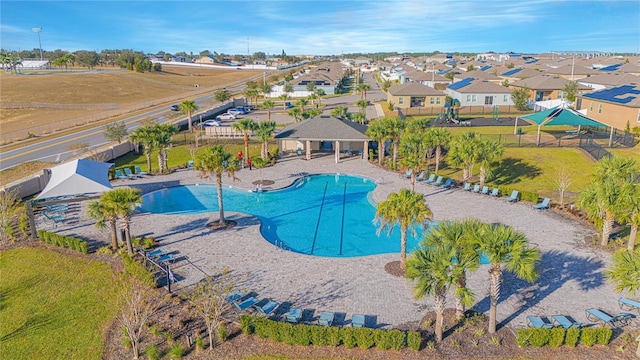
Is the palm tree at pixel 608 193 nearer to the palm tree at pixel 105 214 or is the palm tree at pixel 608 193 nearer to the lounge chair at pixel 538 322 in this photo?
the lounge chair at pixel 538 322

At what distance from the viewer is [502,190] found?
98.7 ft

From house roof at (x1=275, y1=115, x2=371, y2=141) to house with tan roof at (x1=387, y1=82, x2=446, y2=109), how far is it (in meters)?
28.0

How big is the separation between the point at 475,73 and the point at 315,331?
84.3m

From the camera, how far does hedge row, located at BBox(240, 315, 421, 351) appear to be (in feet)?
46.7

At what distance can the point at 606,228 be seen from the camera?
2172 centimetres

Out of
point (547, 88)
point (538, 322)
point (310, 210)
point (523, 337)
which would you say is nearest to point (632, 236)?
point (538, 322)

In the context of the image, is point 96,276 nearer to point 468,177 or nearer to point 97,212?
point 97,212

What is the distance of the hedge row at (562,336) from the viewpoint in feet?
46.8

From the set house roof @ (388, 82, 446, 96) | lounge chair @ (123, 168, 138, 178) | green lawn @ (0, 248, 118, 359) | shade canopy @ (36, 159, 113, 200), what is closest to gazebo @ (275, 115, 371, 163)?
lounge chair @ (123, 168, 138, 178)

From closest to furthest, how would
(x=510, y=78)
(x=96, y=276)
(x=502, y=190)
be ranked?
(x=96, y=276)
(x=502, y=190)
(x=510, y=78)

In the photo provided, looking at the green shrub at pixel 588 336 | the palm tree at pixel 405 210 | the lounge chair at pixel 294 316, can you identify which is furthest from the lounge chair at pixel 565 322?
the lounge chair at pixel 294 316

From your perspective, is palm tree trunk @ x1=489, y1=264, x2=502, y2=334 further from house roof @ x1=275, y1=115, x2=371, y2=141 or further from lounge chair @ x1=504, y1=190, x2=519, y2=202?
house roof @ x1=275, y1=115, x2=371, y2=141

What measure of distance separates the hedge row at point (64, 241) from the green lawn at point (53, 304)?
636mm

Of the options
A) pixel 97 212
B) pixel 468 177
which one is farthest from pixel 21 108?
pixel 468 177
